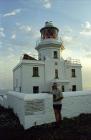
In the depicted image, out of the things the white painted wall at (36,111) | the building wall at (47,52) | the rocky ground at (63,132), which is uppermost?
the building wall at (47,52)

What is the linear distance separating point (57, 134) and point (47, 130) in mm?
936

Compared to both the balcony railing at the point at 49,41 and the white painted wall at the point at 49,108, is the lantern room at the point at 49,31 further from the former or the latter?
the white painted wall at the point at 49,108

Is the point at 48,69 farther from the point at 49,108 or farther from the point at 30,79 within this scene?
the point at 49,108

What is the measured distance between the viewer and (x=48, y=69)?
30.3 metres

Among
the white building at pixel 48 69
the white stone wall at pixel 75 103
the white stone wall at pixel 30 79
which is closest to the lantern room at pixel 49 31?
the white building at pixel 48 69

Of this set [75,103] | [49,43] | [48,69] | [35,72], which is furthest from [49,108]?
[49,43]

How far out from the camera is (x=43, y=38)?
31422 mm

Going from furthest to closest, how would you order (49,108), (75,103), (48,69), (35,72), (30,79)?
1. (48,69)
2. (35,72)
3. (30,79)
4. (75,103)
5. (49,108)

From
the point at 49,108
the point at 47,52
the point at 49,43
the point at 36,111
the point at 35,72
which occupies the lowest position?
the point at 36,111

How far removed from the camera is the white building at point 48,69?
28.9 m

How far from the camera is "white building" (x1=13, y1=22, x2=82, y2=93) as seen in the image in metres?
28.9

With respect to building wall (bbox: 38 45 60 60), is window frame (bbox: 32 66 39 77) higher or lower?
lower

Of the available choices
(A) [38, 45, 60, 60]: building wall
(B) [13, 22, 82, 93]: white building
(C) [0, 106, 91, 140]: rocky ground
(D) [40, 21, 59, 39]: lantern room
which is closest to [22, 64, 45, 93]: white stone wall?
(B) [13, 22, 82, 93]: white building

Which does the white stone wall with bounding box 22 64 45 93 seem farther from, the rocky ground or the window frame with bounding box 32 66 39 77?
the rocky ground
